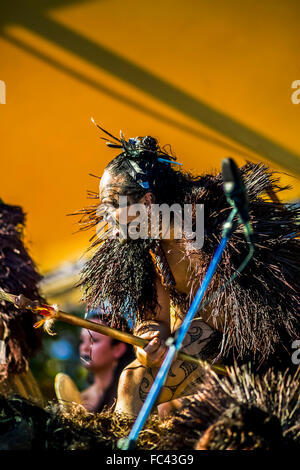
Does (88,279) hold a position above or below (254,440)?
above

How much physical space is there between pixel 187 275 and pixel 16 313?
0.89 meters

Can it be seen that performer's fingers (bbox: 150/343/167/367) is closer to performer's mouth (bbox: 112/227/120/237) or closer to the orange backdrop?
performer's mouth (bbox: 112/227/120/237)

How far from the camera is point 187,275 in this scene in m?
1.91

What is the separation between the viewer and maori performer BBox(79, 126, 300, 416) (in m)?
1.76

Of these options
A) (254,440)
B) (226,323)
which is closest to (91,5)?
(226,323)

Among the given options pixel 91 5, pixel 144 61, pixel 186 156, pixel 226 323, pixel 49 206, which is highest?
pixel 91 5

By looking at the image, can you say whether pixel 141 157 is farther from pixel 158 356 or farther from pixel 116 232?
pixel 158 356

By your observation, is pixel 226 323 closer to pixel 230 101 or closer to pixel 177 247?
pixel 177 247

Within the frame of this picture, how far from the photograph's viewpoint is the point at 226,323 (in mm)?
1781

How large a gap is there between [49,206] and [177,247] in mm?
1660

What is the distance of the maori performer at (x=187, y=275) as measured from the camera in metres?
1.76

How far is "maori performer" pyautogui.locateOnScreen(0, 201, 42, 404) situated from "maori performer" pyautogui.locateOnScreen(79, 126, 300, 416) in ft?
1.80

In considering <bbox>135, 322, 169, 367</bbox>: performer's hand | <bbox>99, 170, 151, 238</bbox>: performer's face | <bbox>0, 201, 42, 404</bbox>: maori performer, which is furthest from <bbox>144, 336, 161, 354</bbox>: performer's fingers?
<bbox>0, 201, 42, 404</bbox>: maori performer

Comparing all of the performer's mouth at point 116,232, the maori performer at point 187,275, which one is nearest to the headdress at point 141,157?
the maori performer at point 187,275
